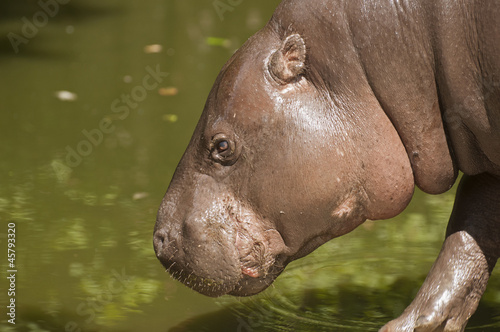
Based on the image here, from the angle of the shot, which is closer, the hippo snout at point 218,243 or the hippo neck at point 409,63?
the hippo neck at point 409,63

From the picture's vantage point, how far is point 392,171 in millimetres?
3873

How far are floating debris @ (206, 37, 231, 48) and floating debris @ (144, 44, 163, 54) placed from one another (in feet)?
1.83

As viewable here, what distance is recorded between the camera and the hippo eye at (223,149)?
3912 mm

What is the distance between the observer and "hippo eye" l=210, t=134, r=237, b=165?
391cm

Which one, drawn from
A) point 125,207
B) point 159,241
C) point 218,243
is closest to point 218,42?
point 125,207

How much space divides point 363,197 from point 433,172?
33 cm

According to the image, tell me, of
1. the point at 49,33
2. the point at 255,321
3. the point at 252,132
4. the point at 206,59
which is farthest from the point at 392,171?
the point at 49,33

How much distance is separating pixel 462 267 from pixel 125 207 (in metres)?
3.06

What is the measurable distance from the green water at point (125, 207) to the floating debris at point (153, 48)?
0.08 ft

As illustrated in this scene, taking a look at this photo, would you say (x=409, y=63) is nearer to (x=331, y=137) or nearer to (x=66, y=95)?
(x=331, y=137)

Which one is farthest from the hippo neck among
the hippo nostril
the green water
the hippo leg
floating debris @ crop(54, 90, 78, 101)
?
floating debris @ crop(54, 90, 78, 101)

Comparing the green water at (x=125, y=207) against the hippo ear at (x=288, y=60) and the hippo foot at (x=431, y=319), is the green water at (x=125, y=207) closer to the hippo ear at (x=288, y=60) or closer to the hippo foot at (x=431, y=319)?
the hippo foot at (x=431, y=319)

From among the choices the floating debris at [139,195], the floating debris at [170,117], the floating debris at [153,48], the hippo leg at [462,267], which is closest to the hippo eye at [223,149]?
the hippo leg at [462,267]

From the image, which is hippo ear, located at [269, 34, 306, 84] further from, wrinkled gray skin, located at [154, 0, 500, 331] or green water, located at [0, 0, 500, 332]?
green water, located at [0, 0, 500, 332]
